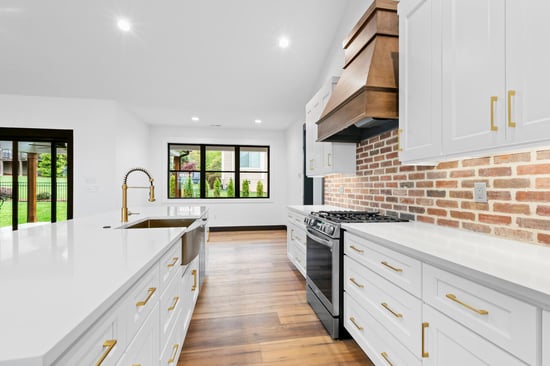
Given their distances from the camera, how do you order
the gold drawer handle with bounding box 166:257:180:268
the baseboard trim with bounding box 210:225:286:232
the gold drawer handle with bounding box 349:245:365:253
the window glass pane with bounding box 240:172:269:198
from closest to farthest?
the gold drawer handle with bounding box 166:257:180:268, the gold drawer handle with bounding box 349:245:365:253, the baseboard trim with bounding box 210:225:286:232, the window glass pane with bounding box 240:172:269:198

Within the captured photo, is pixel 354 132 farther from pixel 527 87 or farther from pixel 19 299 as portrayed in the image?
pixel 19 299

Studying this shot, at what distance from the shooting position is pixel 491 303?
91 cm

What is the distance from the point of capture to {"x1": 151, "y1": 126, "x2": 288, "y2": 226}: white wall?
6.57 m

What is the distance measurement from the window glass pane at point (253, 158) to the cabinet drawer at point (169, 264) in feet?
17.7

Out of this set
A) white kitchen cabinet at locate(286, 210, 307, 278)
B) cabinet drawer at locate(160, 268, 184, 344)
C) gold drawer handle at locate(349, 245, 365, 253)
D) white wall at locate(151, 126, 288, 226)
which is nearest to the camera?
cabinet drawer at locate(160, 268, 184, 344)

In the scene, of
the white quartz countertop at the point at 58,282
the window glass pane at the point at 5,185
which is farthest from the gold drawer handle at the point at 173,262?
the window glass pane at the point at 5,185

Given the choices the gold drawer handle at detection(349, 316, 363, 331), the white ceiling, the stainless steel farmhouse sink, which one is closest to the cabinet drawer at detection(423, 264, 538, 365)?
the gold drawer handle at detection(349, 316, 363, 331)

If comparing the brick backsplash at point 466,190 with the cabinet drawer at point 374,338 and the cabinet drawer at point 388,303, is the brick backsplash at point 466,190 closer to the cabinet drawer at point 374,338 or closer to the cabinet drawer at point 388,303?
the cabinet drawer at point 388,303

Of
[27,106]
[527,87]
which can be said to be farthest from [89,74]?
[527,87]

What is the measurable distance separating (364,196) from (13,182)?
5453 mm

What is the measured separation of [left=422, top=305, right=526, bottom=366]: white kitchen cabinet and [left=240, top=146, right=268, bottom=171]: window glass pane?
6.12 metres

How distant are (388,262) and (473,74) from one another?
103 centimetres

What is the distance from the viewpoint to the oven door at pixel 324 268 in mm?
2035

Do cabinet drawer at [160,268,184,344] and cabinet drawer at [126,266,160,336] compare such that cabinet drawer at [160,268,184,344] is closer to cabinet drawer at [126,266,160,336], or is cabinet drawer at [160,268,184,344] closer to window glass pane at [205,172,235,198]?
cabinet drawer at [126,266,160,336]
